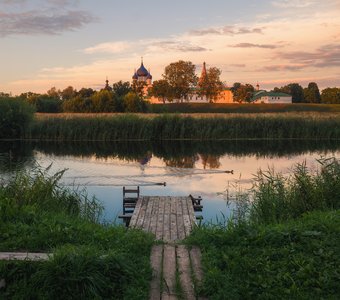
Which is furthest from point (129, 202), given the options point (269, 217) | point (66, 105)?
point (66, 105)

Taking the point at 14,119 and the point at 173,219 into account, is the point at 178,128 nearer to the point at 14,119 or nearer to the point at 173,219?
the point at 14,119

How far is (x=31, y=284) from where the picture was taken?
17.1ft

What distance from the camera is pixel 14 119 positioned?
35812mm

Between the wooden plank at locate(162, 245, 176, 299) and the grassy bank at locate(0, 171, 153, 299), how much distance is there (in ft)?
0.78

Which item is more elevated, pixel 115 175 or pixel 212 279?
pixel 212 279

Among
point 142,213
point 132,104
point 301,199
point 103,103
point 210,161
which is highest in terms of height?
point 103,103

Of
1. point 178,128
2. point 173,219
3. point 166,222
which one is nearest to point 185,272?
point 166,222

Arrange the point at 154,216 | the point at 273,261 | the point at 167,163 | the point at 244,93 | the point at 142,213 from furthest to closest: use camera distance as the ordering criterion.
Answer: the point at 244,93
the point at 167,163
the point at 142,213
the point at 154,216
the point at 273,261

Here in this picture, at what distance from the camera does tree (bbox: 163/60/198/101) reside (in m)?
92.8

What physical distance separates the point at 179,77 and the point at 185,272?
88827 millimetres

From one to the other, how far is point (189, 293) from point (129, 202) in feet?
28.3

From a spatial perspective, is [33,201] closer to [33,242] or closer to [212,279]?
[33,242]

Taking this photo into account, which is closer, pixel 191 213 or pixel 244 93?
pixel 191 213

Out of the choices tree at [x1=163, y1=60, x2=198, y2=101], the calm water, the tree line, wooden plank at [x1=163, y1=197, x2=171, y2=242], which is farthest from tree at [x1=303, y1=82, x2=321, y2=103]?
wooden plank at [x1=163, y1=197, x2=171, y2=242]
